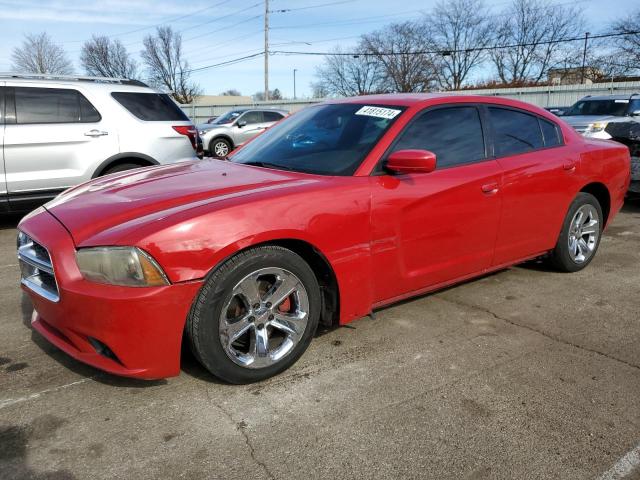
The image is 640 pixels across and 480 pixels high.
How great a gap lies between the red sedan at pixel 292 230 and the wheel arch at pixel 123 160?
9.86 ft

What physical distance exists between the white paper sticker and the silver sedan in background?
13.5m

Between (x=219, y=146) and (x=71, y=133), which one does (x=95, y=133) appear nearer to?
(x=71, y=133)

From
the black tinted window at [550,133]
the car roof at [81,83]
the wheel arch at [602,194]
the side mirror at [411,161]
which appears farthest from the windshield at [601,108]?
the side mirror at [411,161]

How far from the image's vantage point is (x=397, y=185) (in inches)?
125

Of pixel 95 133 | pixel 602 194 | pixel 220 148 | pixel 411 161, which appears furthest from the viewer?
pixel 220 148

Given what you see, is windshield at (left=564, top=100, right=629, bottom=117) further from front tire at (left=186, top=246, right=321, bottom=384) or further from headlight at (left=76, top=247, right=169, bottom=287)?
headlight at (left=76, top=247, right=169, bottom=287)

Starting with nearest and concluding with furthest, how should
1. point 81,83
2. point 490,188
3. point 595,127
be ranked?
1. point 490,188
2. point 81,83
3. point 595,127

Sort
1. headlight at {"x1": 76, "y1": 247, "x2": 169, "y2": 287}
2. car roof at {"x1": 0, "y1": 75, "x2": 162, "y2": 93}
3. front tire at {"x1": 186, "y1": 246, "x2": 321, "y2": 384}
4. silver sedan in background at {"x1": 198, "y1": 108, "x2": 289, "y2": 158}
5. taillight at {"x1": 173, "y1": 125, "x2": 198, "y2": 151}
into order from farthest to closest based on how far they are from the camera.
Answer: silver sedan in background at {"x1": 198, "y1": 108, "x2": 289, "y2": 158} → taillight at {"x1": 173, "y1": 125, "x2": 198, "y2": 151} → car roof at {"x1": 0, "y1": 75, "x2": 162, "y2": 93} → front tire at {"x1": 186, "y1": 246, "x2": 321, "y2": 384} → headlight at {"x1": 76, "y1": 247, "x2": 169, "y2": 287}

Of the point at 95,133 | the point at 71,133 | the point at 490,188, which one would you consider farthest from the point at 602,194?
the point at 71,133

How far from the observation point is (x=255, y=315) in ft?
9.07

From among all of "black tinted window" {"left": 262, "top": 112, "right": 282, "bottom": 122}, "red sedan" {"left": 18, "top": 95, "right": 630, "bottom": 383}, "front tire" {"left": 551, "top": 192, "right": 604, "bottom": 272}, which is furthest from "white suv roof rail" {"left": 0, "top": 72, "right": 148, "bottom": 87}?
"black tinted window" {"left": 262, "top": 112, "right": 282, "bottom": 122}

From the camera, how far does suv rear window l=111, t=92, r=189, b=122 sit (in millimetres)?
6742

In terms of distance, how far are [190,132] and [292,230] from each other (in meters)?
4.91

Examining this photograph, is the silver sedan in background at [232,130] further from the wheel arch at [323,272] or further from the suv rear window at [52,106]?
the wheel arch at [323,272]
